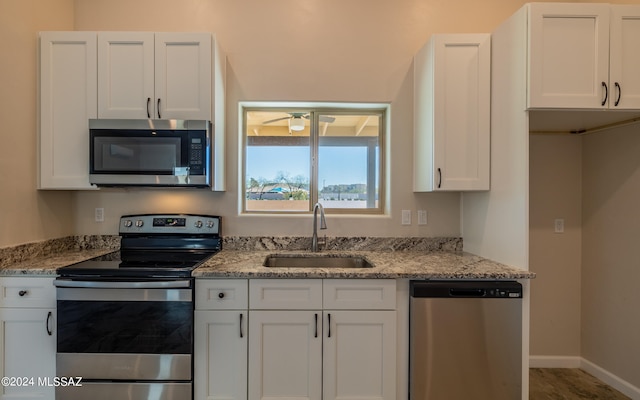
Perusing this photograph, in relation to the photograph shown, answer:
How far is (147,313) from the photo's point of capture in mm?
1679

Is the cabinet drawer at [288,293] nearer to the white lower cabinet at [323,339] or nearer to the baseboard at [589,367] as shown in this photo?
the white lower cabinet at [323,339]

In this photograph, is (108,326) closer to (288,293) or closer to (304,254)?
(288,293)

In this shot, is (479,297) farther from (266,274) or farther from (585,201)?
(585,201)

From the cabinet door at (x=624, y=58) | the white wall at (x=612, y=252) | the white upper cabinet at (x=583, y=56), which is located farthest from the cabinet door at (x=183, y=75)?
the white wall at (x=612, y=252)

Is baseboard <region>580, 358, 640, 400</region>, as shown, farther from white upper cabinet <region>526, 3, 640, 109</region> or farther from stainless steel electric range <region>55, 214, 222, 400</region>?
stainless steel electric range <region>55, 214, 222, 400</region>

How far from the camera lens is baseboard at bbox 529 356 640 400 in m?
2.14

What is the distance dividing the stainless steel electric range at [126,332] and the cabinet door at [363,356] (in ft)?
2.66

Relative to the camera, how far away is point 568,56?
1723 mm

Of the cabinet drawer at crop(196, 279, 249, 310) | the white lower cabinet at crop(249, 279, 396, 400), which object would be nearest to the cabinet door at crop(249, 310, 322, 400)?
the white lower cabinet at crop(249, 279, 396, 400)

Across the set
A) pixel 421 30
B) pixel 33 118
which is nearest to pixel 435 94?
pixel 421 30

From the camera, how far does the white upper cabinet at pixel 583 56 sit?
171cm

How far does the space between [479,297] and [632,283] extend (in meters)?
1.32

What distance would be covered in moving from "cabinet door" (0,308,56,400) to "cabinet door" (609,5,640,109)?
340 centimetres

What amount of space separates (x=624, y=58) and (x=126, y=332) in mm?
3146
